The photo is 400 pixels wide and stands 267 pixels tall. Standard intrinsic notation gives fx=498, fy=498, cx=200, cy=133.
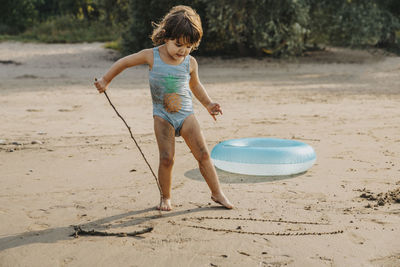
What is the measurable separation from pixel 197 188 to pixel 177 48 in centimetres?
151

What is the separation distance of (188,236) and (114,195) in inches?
48.1

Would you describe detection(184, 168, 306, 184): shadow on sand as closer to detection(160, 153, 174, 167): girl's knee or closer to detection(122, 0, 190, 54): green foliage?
detection(160, 153, 174, 167): girl's knee

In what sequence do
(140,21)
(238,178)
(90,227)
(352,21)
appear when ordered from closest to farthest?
(90,227) < (238,178) < (352,21) < (140,21)

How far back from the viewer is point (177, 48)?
3648 mm

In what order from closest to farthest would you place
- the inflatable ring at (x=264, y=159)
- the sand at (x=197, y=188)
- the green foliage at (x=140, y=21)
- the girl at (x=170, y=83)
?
the sand at (x=197, y=188) < the girl at (x=170, y=83) < the inflatable ring at (x=264, y=159) < the green foliage at (x=140, y=21)

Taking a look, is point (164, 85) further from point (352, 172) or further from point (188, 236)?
point (352, 172)

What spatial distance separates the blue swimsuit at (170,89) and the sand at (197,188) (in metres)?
0.78

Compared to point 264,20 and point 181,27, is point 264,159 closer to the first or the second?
point 181,27

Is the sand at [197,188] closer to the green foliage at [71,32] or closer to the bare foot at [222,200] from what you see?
the bare foot at [222,200]

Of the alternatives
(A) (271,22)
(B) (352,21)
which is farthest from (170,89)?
(B) (352,21)

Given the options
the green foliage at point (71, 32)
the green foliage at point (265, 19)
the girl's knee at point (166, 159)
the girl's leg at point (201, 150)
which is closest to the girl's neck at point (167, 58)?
the girl's leg at point (201, 150)

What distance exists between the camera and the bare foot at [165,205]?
Answer: 3.98m

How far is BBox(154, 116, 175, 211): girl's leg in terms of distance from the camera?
3.81 m

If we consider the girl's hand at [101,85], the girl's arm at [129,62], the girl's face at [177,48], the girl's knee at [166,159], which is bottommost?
the girl's knee at [166,159]
